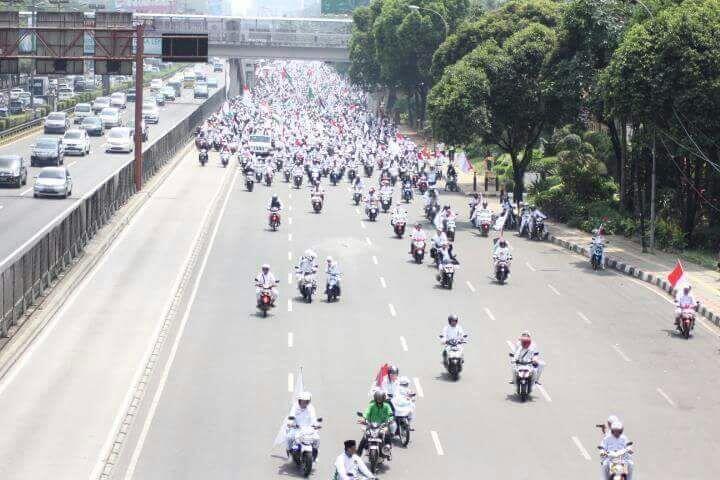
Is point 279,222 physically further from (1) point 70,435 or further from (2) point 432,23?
(2) point 432,23

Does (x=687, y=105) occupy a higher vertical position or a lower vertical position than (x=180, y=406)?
higher

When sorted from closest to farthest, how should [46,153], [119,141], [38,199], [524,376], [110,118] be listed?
[524,376], [38,199], [46,153], [119,141], [110,118]

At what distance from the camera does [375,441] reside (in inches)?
926

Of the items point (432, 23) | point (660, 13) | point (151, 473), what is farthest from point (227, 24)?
point (151, 473)

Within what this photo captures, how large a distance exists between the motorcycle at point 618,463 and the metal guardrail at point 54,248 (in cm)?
1606

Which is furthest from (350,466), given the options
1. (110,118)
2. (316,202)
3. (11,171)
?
(110,118)

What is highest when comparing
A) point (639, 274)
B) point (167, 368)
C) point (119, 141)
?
point (167, 368)

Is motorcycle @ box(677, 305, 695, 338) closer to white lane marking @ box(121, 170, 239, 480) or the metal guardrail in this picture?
white lane marking @ box(121, 170, 239, 480)

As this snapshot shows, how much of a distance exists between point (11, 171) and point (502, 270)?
98.0 feet

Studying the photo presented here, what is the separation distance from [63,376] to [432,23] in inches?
3477

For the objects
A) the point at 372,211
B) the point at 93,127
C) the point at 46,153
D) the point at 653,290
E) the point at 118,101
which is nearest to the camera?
the point at 653,290

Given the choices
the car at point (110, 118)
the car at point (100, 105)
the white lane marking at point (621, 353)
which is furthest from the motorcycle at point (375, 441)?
the car at point (100, 105)

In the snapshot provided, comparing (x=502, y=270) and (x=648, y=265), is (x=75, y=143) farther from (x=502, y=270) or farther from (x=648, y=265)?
(x=502, y=270)

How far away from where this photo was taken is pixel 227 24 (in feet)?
452
